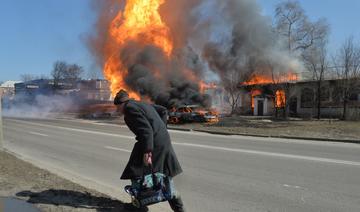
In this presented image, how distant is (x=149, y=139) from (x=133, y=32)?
39.0 meters

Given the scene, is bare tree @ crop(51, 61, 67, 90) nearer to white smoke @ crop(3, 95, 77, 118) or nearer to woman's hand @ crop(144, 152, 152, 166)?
white smoke @ crop(3, 95, 77, 118)

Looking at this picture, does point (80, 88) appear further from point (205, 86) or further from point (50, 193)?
point (50, 193)

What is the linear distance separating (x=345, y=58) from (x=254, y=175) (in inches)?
1110

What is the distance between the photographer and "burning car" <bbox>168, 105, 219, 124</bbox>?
31.9 m

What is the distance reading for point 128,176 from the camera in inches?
207

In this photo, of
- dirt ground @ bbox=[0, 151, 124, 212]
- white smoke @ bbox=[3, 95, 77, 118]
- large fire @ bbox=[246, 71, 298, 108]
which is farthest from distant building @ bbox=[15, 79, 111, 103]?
dirt ground @ bbox=[0, 151, 124, 212]

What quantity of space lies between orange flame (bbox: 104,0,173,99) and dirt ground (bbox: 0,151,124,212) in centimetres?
3452

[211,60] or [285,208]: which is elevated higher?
[211,60]

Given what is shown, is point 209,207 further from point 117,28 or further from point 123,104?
point 117,28

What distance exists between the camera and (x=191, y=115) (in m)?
32.4

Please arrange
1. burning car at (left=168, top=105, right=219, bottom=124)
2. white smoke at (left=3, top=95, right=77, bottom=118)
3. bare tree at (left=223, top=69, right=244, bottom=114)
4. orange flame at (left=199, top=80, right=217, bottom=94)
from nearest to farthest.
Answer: burning car at (left=168, top=105, right=219, bottom=124) < orange flame at (left=199, top=80, right=217, bottom=94) < bare tree at (left=223, top=69, right=244, bottom=114) < white smoke at (left=3, top=95, right=77, bottom=118)

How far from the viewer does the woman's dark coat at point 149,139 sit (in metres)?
5.06

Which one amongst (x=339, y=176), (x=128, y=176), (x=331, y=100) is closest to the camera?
(x=128, y=176)

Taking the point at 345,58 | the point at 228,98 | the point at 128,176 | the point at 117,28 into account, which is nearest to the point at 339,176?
the point at 128,176
